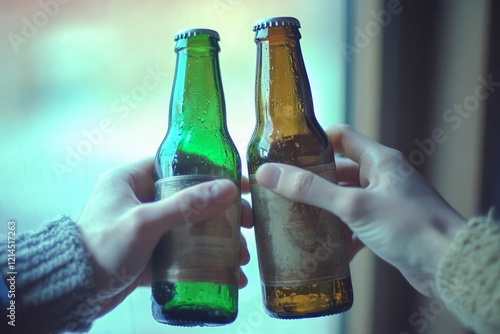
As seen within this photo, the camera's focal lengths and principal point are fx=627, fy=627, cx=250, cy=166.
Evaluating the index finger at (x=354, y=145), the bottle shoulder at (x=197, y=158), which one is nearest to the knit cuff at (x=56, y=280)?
the bottle shoulder at (x=197, y=158)

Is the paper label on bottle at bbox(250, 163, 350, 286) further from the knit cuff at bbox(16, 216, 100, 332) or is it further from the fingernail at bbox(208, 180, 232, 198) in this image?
the knit cuff at bbox(16, 216, 100, 332)

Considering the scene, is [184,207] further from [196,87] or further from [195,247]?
[196,87]

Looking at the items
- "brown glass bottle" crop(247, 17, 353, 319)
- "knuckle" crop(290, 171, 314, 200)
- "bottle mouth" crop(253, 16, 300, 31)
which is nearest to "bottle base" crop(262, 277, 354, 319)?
"brown glass bottle" crop(247, 17, 353, 319)

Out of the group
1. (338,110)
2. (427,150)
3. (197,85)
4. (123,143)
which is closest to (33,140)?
(123,143)

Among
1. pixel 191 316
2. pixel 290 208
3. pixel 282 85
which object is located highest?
pixel 282 85

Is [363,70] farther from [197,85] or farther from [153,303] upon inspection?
[153,303]

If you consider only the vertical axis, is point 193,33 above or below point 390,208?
above

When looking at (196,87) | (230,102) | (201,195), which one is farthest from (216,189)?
(230,102)
